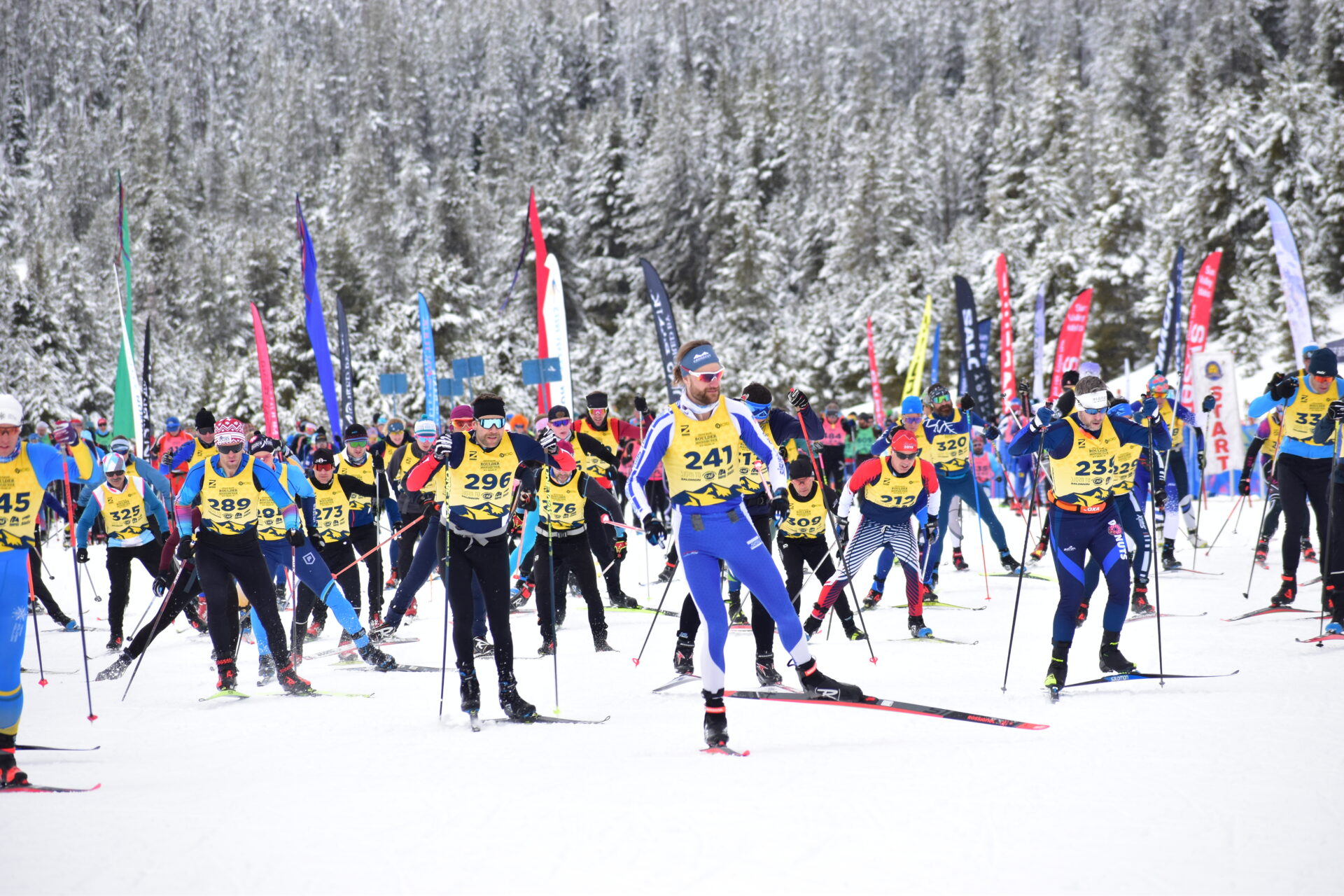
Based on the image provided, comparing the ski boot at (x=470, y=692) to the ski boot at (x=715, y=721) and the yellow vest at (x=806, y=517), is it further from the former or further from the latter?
the yellow vest at (x=806, y=517)

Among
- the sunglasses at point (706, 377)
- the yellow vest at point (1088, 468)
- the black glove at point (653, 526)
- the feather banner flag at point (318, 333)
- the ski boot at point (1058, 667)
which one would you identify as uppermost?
the feather banner flag at point (318, 333)

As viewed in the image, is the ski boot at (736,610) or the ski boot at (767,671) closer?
the ski boot at (767,671)

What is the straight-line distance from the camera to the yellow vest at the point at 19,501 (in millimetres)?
5316

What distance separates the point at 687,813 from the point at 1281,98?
35.9 metres

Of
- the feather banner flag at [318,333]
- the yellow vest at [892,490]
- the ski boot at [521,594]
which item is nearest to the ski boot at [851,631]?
A: the yellow vest at [892,490]

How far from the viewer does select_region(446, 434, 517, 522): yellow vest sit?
619cm

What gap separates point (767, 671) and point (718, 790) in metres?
2.37

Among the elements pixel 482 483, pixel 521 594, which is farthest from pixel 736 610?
pixel 482 483

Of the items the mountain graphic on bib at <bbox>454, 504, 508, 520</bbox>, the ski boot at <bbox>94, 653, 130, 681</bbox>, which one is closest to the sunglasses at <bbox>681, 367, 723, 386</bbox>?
the mountain graphic on bib at <bbox>454, 504, 508, 520</bbox>

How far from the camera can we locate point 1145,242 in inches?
1394

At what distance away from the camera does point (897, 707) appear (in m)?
5.74

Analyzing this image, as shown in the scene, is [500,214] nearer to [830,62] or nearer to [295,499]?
[830,62]

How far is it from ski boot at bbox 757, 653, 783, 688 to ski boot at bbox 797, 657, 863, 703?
880mm

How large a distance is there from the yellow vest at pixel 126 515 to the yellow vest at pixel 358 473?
191 centimetres
